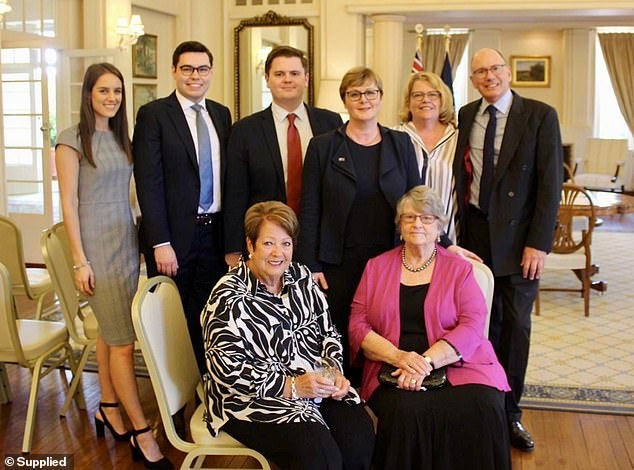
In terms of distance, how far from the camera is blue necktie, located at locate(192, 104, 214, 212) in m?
3.07

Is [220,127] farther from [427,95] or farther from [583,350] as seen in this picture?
[583,350]

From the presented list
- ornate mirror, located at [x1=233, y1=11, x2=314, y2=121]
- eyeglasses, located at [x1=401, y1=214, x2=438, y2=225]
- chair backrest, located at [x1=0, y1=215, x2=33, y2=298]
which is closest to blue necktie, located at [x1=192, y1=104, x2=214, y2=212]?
eyeglasses, located at [x1=401, y1=214, x2=438, y2=225]

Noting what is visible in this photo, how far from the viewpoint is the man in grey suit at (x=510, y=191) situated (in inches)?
120

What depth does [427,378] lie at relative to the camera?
8.57 ft

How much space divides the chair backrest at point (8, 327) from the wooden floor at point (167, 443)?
41 cm

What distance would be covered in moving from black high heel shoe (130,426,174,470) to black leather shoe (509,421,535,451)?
1419mm

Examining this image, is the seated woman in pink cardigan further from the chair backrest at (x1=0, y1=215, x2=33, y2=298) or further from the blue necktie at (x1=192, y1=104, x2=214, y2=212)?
the chair backrest at (x1=0, y1=215, x2=33, y2=298)

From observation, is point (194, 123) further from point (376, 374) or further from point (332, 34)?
point (332, 34)

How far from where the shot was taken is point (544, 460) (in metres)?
3.14

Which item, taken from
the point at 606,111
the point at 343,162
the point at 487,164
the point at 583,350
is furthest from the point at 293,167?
the point at 606,111

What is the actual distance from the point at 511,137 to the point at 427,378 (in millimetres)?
1081

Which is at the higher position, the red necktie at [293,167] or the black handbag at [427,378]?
the red necktie at [293,167]

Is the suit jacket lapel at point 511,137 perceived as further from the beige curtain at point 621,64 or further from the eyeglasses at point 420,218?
the beige curtain at point 621,64

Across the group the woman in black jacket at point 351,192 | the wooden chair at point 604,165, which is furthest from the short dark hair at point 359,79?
the wooden chair at point 604,165
